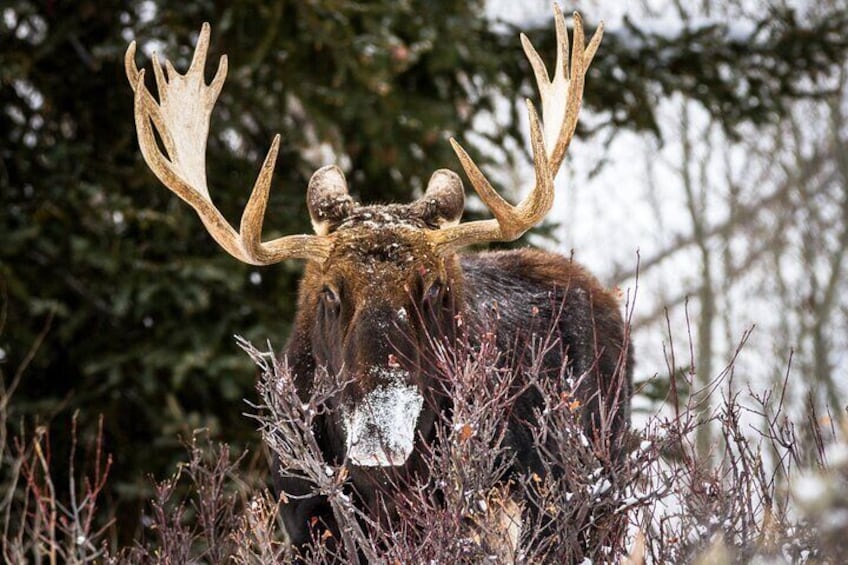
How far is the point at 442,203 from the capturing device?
22.4 feet

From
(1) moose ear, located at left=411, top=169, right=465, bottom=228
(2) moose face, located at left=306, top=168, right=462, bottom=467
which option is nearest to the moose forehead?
(2) moose face, located at left=306, top=168, right=462, bottom=467

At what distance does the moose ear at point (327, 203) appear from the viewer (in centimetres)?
668

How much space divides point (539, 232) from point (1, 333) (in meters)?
4.60

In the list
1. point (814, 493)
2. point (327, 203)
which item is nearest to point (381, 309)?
point (327, 203)

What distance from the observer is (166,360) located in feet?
33.9

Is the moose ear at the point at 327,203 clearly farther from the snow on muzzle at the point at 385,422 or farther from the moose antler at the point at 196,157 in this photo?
the snow on muzzle at the point at 385,422

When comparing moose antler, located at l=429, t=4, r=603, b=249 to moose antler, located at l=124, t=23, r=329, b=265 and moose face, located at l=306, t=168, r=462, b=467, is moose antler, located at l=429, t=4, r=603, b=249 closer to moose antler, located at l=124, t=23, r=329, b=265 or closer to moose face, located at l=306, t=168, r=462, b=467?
moose face, located at l=306, t=168, r=462, b=467

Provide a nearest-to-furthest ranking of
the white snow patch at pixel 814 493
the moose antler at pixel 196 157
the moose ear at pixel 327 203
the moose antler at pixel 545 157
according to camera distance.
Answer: the white snow patch at pixel 814 493
the moose antler at pixel 545 157
the moose antler at pixel 196 157
the moose ear at pixel 327 203

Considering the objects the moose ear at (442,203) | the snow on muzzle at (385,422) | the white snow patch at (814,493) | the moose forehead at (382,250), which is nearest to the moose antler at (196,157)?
the moose forehead at (382,250)

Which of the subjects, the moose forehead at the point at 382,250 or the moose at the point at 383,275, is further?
the moose forehead at the point at 382,250

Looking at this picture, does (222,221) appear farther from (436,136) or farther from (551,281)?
(436,136)

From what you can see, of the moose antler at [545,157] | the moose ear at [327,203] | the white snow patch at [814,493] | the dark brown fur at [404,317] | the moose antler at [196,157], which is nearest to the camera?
the white snow patch at [814,493]

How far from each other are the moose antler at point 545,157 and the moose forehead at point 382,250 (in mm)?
134

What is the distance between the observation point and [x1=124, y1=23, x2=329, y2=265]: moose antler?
6.29 meters
